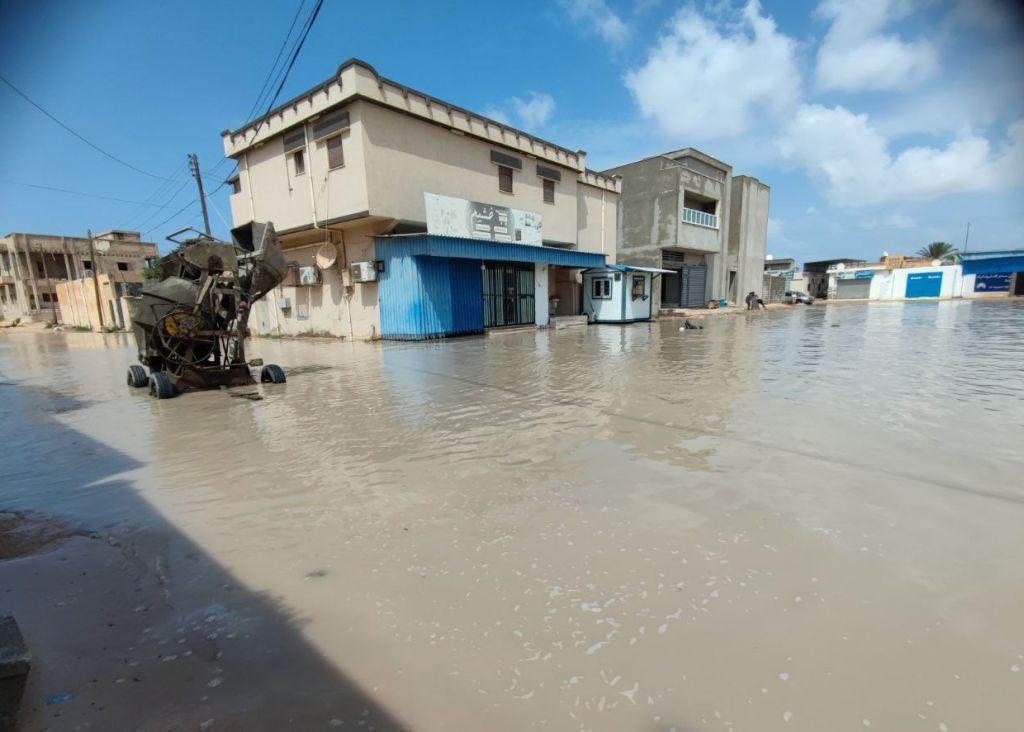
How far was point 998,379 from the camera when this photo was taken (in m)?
6.79

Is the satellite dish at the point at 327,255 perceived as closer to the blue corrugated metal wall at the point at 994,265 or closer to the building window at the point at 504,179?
the building window at the point at 504,179

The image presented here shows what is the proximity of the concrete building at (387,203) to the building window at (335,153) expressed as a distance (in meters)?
0.05

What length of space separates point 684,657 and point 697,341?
12560 mm

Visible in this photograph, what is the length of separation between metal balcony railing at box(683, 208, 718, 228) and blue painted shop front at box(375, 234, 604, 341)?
578 inches

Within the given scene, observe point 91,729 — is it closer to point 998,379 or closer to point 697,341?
point 998,379

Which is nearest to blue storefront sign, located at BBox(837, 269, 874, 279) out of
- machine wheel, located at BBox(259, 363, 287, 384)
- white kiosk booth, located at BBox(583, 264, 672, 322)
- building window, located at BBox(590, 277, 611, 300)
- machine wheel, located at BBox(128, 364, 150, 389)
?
white kiosk booth, located at BBox(583, 264, 672, 322)

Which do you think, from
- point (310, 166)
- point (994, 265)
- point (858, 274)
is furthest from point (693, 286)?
point (994, 265)

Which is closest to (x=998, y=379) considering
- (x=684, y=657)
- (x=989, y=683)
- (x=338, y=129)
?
(x=989, y=683)

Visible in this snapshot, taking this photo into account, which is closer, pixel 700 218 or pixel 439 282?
pixel 439 282

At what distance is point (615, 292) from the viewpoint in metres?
21.5

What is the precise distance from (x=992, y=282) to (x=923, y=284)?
19.7ft

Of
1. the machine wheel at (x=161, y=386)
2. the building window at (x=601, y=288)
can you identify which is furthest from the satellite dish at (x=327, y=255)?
the building window at (x=601, y=288)

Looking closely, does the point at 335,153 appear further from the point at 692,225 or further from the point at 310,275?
the point at 692,225

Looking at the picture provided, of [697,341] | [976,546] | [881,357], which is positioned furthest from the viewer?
[697,341]
